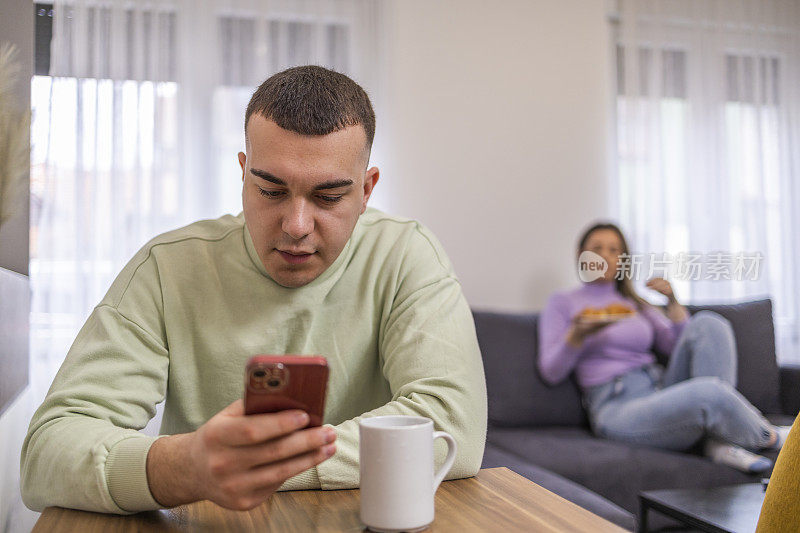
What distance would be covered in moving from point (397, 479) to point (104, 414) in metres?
0.44

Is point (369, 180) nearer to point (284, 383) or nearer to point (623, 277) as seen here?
point (284, 383)

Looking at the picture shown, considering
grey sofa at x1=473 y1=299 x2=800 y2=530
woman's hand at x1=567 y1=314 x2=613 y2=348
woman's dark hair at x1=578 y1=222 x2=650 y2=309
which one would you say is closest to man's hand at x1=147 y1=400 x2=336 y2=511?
grey sofa at x1=473 y1=299 x2=800 y2=530

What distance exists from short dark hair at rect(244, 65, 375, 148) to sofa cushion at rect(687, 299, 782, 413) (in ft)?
7.87

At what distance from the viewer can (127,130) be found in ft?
9.71

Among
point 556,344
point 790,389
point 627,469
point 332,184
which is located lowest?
point 627,469

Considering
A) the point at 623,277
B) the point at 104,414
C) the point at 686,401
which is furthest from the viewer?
the point at 623,277

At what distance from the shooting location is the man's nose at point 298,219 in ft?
3.05

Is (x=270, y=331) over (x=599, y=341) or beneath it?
over

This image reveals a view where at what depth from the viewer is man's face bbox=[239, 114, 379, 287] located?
3.02ft

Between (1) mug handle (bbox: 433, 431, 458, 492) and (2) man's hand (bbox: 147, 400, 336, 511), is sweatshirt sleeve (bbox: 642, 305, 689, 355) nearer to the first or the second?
(1) mug handle (bbox: 433, 431, 458, 492)

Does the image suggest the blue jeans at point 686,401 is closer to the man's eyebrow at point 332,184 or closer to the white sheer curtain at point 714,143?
the white sheer curtain at point 714,143

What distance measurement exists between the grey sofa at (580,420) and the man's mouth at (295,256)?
1.00m

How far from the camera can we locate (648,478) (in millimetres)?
2174

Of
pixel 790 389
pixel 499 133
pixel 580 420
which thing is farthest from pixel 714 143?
pixel 580 420
